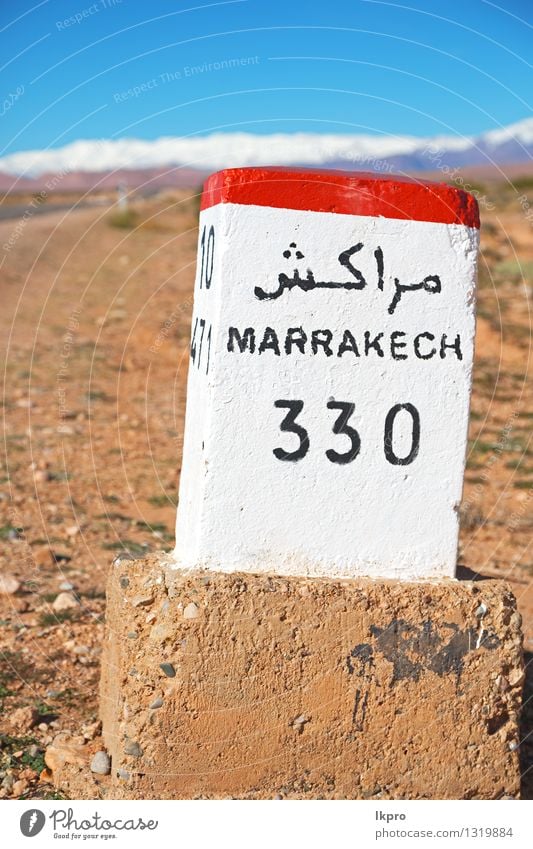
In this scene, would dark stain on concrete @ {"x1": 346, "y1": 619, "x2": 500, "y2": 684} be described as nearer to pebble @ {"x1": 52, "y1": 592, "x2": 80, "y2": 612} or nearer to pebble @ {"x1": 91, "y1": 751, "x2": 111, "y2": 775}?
pebble @ {"x1": 91, "y1": 751, "x2": 111, "y2": 775}

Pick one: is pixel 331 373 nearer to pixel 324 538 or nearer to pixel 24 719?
pixel 324 538

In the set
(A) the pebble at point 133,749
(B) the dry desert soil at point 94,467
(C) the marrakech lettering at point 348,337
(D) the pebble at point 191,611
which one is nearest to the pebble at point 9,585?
(B) the dry desert soil at point 94,467

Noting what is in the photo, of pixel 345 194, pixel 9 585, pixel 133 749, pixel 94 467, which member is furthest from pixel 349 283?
pixel 94 467

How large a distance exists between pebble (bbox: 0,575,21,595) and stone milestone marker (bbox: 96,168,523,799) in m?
1.89

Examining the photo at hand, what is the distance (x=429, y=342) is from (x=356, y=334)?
263 mm

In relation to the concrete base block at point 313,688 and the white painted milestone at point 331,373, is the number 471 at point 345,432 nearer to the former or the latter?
the white painted milestone at point 331,373

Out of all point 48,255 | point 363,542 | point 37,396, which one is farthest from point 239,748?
point 48,255

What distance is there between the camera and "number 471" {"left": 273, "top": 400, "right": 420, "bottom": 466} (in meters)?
3.35

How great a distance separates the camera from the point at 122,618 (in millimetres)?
3523

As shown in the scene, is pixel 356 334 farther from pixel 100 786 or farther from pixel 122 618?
pixel 100 786

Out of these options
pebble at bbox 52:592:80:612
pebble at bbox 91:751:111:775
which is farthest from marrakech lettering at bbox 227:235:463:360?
pebble at bbox 52:592:80:612

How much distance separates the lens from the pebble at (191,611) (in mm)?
3320

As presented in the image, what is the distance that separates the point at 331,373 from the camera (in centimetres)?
337

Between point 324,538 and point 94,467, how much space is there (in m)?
4.02
